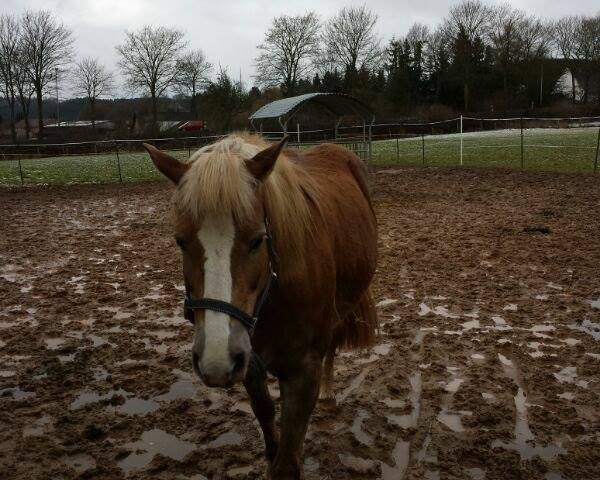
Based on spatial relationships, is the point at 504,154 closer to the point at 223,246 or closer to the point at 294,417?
the point at 294,417

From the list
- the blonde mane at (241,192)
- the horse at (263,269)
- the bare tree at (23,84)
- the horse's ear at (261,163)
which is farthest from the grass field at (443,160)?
the bare tree at (23,84)

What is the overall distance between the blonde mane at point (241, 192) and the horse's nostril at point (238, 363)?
1.46 feet

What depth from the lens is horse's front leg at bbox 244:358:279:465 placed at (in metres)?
2.31

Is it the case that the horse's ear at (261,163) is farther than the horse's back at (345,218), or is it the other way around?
the horse's back at (345,218)

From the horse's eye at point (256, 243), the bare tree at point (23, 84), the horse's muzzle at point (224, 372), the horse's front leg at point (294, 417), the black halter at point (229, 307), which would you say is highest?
the bare tree at point (23, 84)

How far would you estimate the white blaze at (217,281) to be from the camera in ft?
5.09

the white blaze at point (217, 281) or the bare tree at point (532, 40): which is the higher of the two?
the bare tree at point (532, 40)

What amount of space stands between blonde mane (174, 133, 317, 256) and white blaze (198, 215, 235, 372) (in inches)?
1.9

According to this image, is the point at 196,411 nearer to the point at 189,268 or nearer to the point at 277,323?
the point at 277,323

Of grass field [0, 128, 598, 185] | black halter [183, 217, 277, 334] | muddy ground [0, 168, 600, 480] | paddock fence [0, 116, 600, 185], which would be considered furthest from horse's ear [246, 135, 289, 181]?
grass field [0, 128, 598, 185]

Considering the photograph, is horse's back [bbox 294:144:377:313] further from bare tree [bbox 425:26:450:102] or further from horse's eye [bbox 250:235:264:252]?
bare tree [bbox 425:26:450:102]

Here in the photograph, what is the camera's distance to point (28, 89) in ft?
138

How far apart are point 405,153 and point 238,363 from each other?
73.7 ft

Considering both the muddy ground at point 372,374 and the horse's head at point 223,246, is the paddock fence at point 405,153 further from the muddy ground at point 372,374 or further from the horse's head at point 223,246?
the horse's head at point 223,246
